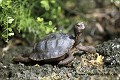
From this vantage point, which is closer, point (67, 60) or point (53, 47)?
point (67, 60)

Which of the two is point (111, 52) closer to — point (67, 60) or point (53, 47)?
point (67, 60)

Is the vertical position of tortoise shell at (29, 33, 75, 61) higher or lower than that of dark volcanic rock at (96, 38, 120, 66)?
higher

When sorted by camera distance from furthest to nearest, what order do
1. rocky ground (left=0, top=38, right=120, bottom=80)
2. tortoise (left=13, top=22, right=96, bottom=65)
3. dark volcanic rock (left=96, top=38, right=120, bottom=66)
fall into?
tortoise (left=13, top=22, right=96, bottom=65) → dark volcanic rock (left=96, top=38, right=120, bottom=66) → rocky ground (left=0, top=38, right=120, bottom=80)

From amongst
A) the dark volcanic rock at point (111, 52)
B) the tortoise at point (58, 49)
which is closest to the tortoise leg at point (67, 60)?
the tortoise at point (58, 49)

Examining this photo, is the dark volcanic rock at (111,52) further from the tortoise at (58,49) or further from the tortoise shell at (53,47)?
the tortoise shell at (53,47)

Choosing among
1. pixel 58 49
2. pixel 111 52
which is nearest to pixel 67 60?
pixel 58 49

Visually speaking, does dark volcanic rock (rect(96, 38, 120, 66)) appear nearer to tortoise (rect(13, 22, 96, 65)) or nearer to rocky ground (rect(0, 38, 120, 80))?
rocky ground (rect(0, 38, 120, 80))

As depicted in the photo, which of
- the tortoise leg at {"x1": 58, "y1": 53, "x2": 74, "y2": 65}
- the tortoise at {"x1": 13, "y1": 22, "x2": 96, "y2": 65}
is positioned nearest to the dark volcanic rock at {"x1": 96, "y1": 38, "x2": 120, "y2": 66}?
the tortoise at {"x1": 13, "y1": 22, "x2": 96, "y2": 65}
